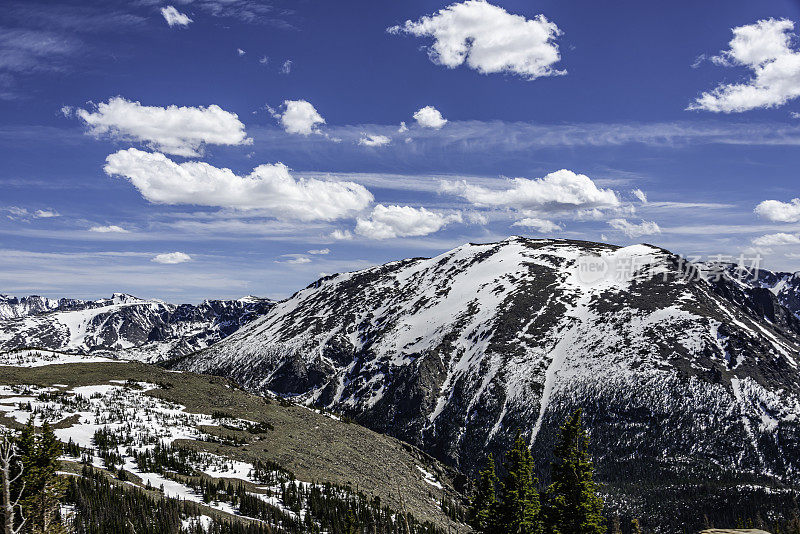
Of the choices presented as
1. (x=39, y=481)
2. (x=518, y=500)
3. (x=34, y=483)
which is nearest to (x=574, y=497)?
(x=518, y=500)

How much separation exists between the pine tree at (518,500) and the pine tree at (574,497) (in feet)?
13.9

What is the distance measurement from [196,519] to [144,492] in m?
6.56

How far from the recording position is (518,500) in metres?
39.8

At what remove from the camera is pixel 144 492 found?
149 feet

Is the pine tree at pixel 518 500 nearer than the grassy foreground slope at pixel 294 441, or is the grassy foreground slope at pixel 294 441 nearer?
the pine tree at pixel 518 500

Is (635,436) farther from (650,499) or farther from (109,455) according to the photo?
(109,455)

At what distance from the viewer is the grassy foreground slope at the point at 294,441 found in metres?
71.5

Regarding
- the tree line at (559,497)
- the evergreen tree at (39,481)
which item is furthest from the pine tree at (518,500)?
the evergreen tree at (39,481)

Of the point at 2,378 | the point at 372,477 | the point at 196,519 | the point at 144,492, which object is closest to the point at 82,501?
the point at 144,492

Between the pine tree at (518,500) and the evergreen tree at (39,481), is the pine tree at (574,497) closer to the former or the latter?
the pine tree at (518,500)

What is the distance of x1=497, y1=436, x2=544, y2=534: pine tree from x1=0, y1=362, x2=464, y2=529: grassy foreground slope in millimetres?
30605

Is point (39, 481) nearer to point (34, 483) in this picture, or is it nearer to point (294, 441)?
point (34, 483)

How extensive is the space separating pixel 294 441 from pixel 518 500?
2068 inches

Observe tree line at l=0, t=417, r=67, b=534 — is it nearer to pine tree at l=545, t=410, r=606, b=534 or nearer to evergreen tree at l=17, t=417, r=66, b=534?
evergreen tree at l=17, t=417, r=66, b=534
